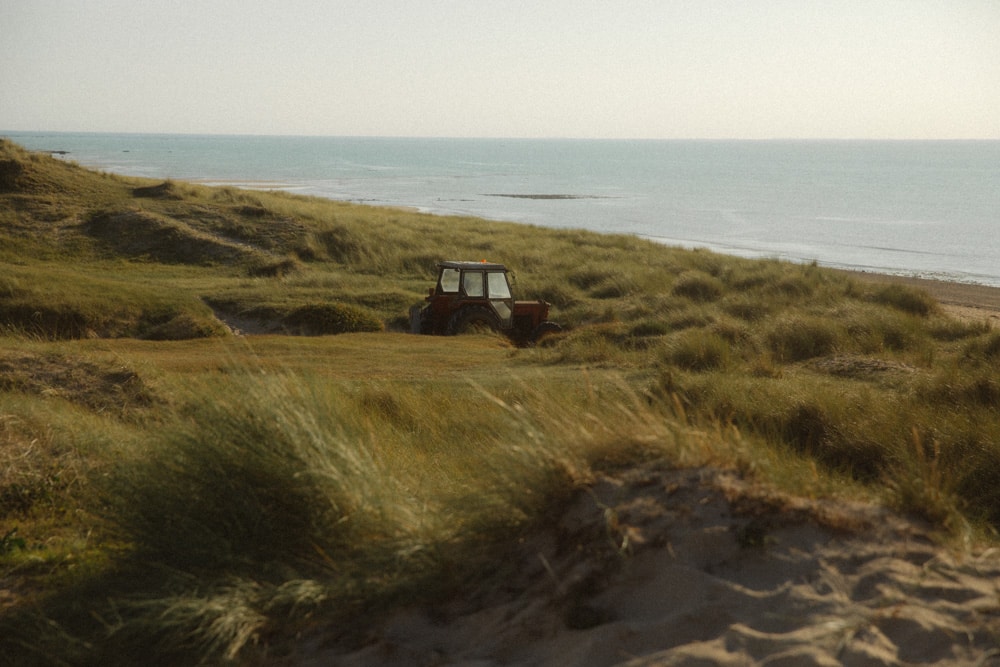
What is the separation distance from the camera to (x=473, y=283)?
19.9 metres

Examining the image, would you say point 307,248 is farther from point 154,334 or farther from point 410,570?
point 410,570

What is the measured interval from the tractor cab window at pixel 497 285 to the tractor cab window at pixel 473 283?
0.58 feet

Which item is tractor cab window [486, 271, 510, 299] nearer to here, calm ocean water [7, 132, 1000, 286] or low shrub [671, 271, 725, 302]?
low shrub [671, 271, 725, 302]

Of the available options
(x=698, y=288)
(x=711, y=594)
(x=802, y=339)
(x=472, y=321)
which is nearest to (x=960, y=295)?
(x=698, y=288)

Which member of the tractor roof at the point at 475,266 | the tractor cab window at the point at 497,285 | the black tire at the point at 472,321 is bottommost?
the black tire at the point at 472,321

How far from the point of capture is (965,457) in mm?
8383

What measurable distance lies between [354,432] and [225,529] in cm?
111

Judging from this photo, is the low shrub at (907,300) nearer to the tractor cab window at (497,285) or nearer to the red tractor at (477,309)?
the red tractor at (477,309)

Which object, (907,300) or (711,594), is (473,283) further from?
(711,594)

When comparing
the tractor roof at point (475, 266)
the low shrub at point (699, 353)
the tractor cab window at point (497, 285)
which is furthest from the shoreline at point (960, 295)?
the low shrub at point (699, 353)

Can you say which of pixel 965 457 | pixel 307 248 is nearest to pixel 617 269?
pixel 307 248

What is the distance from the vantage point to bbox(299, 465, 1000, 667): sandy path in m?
3.93

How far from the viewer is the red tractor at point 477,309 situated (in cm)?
1961

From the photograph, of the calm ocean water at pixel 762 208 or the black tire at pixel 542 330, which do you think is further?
the calm ocean water at pixel 762 208
